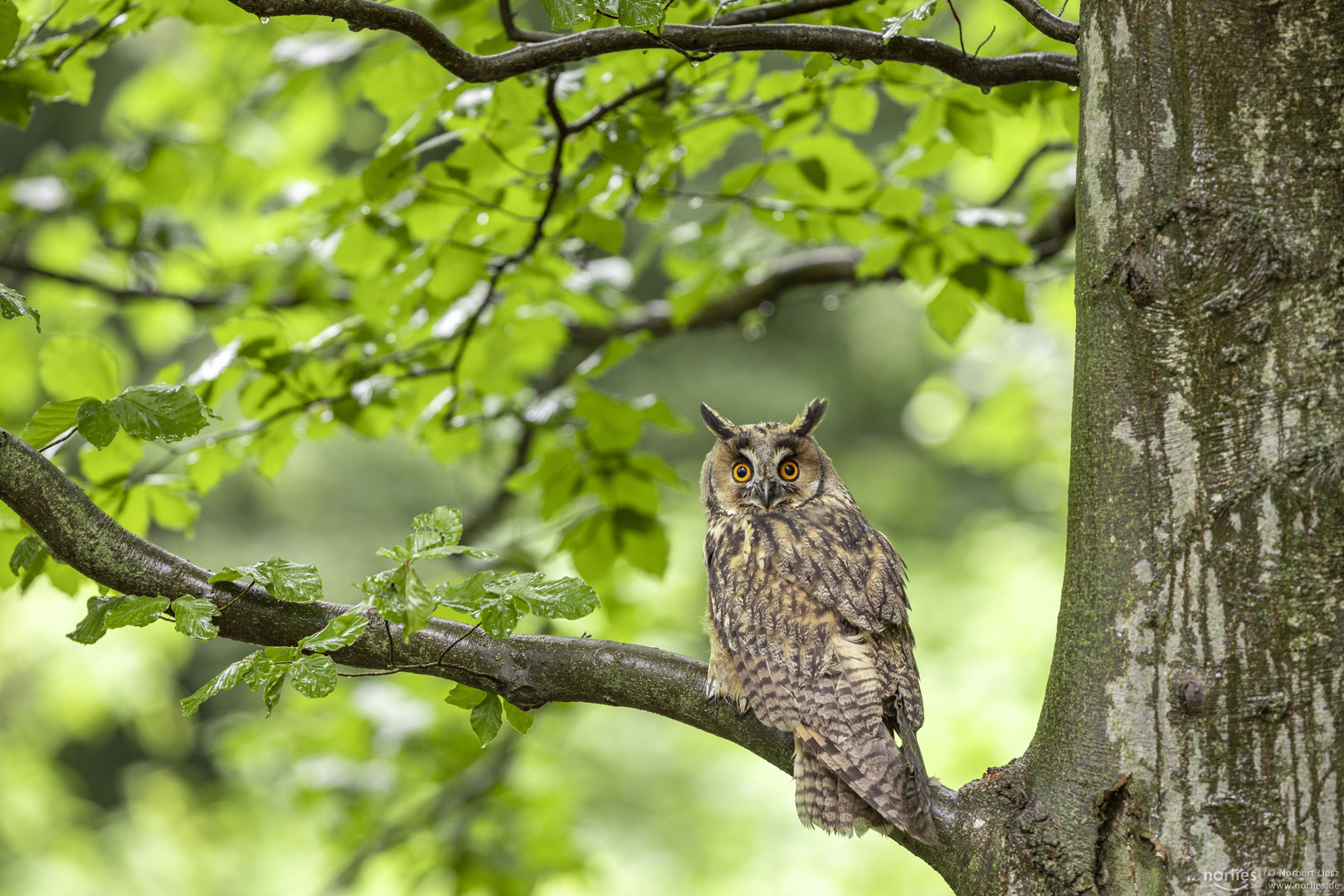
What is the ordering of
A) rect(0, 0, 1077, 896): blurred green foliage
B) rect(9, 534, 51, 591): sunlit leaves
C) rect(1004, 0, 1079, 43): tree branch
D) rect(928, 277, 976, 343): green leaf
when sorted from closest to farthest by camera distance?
rect(1004, 0, 1079, 43): tree branch, rect(9, 534, 51, 591): sunlit leaves, rect(0, 0, 1077, 896): blurred green foliage, rect(928, 277, 976, 343): green leaf

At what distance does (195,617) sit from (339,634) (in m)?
0.20

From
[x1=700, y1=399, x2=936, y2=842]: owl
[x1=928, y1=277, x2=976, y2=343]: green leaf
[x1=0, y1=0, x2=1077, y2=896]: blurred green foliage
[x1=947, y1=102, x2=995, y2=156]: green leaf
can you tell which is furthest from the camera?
[x1=928, y1=277, x2=976, y2=343]: green leaf

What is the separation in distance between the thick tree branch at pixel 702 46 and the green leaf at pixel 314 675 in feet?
2.82

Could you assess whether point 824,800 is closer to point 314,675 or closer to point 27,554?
point 314,675

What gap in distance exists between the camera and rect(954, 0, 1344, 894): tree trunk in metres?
1.13

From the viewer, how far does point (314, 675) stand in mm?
1188

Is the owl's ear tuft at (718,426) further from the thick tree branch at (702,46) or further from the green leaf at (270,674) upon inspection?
the green leaf at (270,674)

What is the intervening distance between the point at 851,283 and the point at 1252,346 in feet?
6.92

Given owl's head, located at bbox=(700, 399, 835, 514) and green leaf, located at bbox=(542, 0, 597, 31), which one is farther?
owl's head, located at bbox=(700, 399, 835, 514)

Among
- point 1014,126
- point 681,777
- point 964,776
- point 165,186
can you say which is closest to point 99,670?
point 681,777

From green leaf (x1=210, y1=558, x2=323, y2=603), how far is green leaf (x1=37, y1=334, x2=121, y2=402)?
0.73m

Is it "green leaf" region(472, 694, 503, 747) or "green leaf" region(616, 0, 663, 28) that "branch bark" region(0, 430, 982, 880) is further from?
"green leaf" region(616, 0, 663, 28)

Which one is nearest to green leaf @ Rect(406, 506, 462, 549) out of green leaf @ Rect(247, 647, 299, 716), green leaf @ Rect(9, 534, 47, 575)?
green leaf @ Rect(247, 647, 299, 716)

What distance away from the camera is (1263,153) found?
1.18 metres
